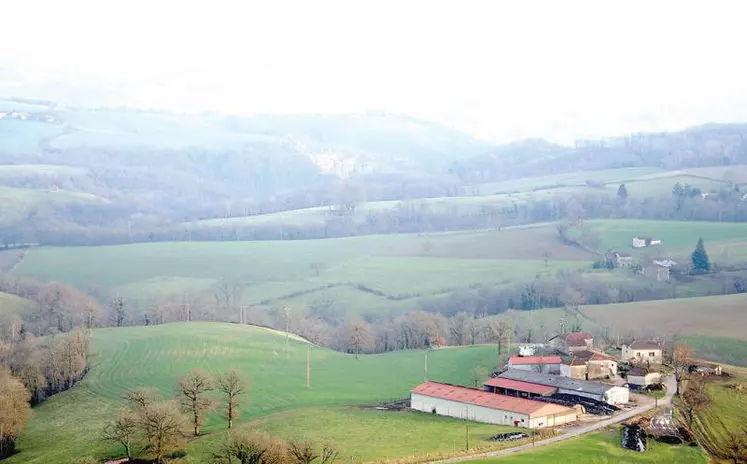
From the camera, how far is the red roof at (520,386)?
210 feet

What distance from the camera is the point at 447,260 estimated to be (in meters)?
132

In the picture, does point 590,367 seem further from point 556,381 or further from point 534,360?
point 534,360

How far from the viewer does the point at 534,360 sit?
72.6 m

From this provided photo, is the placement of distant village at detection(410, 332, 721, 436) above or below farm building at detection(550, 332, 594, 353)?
below

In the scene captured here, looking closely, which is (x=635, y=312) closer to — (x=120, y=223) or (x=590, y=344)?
(x=590, y=344)

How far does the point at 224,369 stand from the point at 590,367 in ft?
85.3

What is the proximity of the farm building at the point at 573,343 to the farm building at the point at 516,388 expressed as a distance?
35.5ft

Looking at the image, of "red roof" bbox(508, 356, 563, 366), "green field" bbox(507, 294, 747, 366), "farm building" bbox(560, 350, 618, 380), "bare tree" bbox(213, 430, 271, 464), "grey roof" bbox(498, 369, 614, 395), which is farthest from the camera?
"green field" bbox(507, 294, 747, 366)

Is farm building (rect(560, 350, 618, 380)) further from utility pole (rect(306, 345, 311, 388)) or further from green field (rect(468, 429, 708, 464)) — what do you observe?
utility pole (rect(306, 345, 311, 388))

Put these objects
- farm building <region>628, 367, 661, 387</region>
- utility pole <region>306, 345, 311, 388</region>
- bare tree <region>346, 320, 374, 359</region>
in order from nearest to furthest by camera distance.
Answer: farm building <region>628, 367, 661, 387</region>
utility pole <region>306, 345, 311, 388</region>
bare tree <region>346, 320, 374, 359</region>

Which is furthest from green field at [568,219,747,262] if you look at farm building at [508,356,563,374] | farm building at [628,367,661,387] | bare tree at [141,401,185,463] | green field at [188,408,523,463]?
bare tree at [141,401,185,463]

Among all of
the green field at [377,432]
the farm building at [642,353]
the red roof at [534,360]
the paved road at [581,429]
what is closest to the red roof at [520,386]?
the red roof at [534,360]

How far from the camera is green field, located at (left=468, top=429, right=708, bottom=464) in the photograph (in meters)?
49.3

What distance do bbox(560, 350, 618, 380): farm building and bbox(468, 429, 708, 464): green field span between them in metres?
16.3
